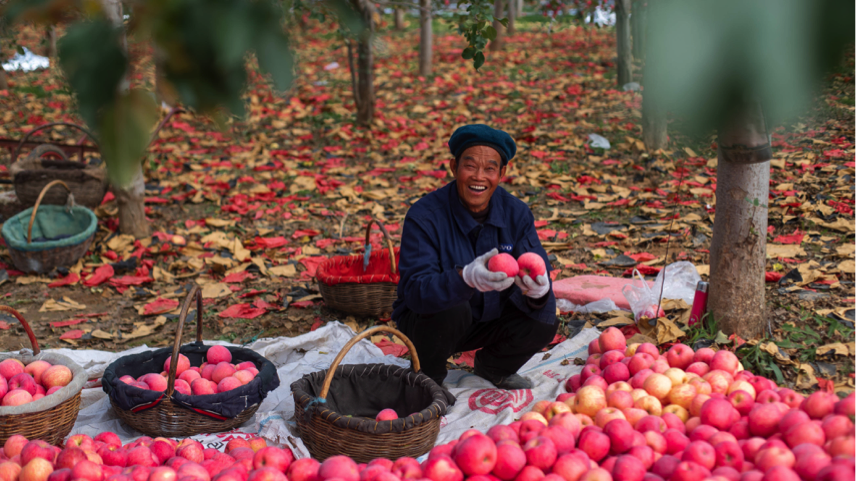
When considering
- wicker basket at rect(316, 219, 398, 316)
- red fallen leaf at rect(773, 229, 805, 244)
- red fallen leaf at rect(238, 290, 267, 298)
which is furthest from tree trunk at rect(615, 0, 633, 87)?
red fallen leaf at rect(238, 290, 267, 298)

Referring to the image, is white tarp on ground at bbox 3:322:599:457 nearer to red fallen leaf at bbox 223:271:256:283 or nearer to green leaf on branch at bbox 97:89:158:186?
red fallen leaf at bbox 223:271:256:283

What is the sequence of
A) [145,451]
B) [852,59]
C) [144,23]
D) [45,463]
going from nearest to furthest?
[144,23] → [852,59] → [45,463] → [145,451]

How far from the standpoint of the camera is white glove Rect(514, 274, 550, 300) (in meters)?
2.51

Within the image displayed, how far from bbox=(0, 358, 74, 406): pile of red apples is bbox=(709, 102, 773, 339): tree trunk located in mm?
2879

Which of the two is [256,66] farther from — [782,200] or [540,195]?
[540,195]

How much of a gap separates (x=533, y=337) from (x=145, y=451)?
1622mm

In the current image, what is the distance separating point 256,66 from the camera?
725 millimetres

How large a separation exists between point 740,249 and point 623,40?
590cm

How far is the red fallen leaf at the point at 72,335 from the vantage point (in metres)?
3.79

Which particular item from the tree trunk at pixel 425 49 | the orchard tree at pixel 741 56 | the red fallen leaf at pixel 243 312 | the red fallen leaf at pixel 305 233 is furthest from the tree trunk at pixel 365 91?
the orchard tree at pixel 741 56

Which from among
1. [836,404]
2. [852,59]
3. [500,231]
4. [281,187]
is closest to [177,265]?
[281,187]

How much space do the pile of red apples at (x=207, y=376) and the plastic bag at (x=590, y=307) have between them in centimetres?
186

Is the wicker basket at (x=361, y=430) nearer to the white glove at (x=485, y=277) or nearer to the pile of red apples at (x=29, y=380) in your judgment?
the white glove at (x=485, y=277)

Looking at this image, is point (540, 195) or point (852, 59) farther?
point (540, 195)
